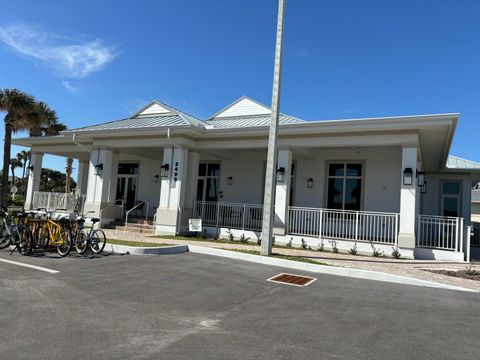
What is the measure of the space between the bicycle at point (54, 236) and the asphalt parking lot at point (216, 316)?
1.10 meters

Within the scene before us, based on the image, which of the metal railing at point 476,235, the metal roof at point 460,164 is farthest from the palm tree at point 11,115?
the metal railing at point 476,235

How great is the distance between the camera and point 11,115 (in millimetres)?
21000

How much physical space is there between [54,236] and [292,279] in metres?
5.78

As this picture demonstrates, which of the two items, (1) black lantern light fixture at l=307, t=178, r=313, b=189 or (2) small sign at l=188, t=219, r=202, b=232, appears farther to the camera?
(1) black lantern light fixture at l=307, t=178, r=313, b=189

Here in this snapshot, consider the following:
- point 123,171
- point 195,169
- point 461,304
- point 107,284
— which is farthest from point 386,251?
point 123,171

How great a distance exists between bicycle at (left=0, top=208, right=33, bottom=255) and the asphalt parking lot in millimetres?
1291

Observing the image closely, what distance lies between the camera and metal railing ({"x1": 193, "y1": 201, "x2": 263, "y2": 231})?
15.0 meters

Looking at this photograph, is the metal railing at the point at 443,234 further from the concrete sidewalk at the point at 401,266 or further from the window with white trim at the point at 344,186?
the window with white trim at the point at 344,186

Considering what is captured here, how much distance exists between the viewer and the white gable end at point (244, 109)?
59.6 feet

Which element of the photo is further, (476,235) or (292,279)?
(476,235)

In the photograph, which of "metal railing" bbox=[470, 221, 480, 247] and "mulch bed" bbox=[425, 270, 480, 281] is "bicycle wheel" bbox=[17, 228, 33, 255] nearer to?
"mulch bed" bbox=[425, 270, 480, 281]

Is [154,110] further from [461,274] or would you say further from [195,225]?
[461,274]

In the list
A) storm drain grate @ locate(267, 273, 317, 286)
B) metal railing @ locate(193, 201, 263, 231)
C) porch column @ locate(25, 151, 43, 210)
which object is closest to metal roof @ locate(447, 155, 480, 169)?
metal railing @ locate(193, 201, 263, 231)

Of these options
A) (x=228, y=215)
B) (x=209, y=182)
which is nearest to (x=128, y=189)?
(x=209, y=182)
